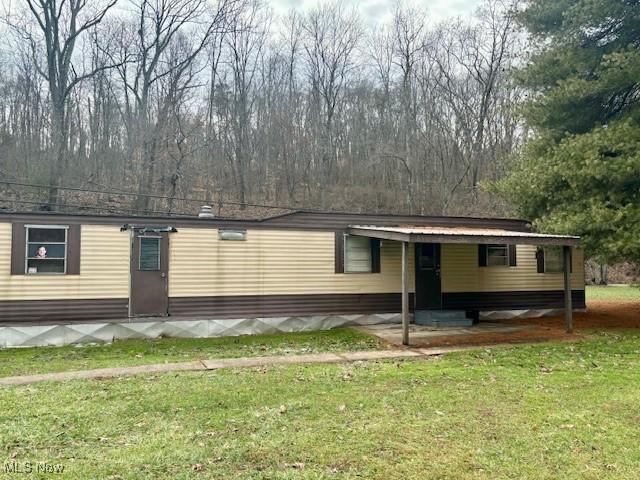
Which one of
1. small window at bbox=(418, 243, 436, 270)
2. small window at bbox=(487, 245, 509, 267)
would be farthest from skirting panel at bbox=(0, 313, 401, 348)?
small window at bbox=(487, 245, 509, 267)

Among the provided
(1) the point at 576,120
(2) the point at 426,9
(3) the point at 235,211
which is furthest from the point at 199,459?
(2) the point at 426,9

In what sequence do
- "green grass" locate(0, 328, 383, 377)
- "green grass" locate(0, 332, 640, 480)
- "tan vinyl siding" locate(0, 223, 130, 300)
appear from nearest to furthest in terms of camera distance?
1. "green grass" locate(0, 332, 640, 480)
2. "green grass" locate(0, 328, 383, 377)
3. "tan vinyl siding" locate(0, 223, 130, 300)

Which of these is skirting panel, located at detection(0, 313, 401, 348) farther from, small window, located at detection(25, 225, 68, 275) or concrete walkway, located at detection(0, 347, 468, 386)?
concrete walkway, located at detection(0, 347, 468, 386)

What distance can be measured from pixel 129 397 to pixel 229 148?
18.5 m

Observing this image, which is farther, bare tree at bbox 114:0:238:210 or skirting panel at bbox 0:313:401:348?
bare tree at bbox 114:0:238:210

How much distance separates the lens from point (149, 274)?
973 centimetres

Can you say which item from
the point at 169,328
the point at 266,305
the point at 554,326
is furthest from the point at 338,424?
the point at 554,326

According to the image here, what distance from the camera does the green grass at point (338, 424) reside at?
11.2 ft

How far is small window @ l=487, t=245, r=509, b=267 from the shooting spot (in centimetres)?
1211

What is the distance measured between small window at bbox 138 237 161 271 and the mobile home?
0.02m

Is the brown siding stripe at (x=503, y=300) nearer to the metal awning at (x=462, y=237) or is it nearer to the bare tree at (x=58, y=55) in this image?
the metal awning at (x=462, y=237)

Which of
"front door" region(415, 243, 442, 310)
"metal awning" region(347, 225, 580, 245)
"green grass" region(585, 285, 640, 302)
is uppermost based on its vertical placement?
"metal awning" region(347, 225, 580, 245)

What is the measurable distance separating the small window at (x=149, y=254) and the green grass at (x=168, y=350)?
4.87ft

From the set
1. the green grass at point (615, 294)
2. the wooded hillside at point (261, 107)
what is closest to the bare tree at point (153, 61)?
the wooded hillside at point (261, 107)
